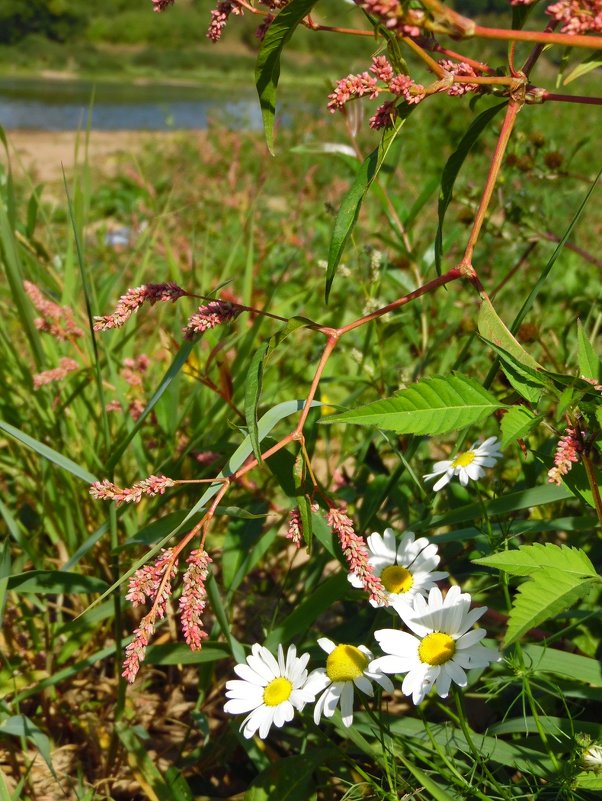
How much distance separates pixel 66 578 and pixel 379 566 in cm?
39

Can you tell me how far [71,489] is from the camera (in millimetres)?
1127

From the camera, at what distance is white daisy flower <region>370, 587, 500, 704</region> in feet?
2.22

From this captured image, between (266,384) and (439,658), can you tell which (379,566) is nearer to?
(439,658)

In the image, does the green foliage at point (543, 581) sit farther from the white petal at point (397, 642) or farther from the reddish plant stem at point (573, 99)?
the reddish plant stem at point (573, 99)

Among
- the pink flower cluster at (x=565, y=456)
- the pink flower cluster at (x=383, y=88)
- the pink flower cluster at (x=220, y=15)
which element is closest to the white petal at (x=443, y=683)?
the pink flower cluster at (x=565, y=456)

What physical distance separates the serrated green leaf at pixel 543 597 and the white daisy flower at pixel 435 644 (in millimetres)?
85

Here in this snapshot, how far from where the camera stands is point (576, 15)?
478mm

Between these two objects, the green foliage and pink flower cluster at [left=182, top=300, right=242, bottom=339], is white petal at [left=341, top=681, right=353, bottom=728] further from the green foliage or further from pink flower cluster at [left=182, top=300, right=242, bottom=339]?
pink flower cluster at [left=182, top=300, right=242, bottom=339]

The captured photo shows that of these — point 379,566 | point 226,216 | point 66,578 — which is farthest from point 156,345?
point 226,216

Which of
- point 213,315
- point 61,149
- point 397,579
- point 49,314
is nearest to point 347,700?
point 397,579

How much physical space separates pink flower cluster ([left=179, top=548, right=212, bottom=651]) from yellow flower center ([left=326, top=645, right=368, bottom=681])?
19cm

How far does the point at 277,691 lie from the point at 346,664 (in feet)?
0.24

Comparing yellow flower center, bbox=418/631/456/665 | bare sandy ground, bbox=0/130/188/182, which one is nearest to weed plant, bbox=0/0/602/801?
yellow flower center, bbox=418/631/456/665

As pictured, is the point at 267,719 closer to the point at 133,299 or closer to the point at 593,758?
the point at 593,758
